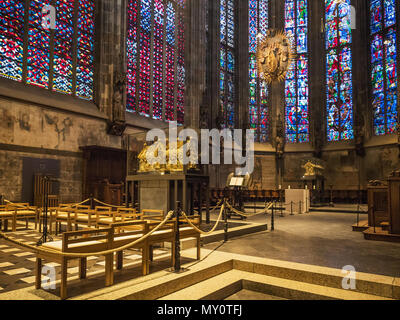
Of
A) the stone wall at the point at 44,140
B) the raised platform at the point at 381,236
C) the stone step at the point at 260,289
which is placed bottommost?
the stone step at the point at 260,289

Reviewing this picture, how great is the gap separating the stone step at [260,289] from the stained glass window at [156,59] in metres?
13.7

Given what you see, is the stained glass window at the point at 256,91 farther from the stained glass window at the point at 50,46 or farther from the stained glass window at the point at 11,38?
the stained glass window at the point at 11,38

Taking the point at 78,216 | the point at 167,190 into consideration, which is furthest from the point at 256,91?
the point at 78,216

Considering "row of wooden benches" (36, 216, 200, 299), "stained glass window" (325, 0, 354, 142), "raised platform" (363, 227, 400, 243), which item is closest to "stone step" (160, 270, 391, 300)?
"row of wooden benches" (36, 216, 200, 299)

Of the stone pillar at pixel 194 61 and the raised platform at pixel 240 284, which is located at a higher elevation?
the stone pillar at pixel 194 61

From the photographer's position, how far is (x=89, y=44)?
15039mm

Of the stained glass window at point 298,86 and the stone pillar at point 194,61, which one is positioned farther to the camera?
the stained glass window at point 298,86

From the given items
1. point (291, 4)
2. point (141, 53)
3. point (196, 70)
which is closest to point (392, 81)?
point (291, 4)

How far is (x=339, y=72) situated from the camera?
23.0 m

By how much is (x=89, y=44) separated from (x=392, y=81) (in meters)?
17.8

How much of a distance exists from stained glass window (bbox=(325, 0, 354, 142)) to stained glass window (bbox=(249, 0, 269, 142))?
4657 millimetres

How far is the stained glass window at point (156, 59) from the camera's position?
1711 centimetres

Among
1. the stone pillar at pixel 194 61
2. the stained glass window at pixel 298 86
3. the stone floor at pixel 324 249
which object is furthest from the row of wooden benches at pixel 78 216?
the stained glass window at pixel 298 86

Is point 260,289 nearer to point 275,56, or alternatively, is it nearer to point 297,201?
point 275,56
